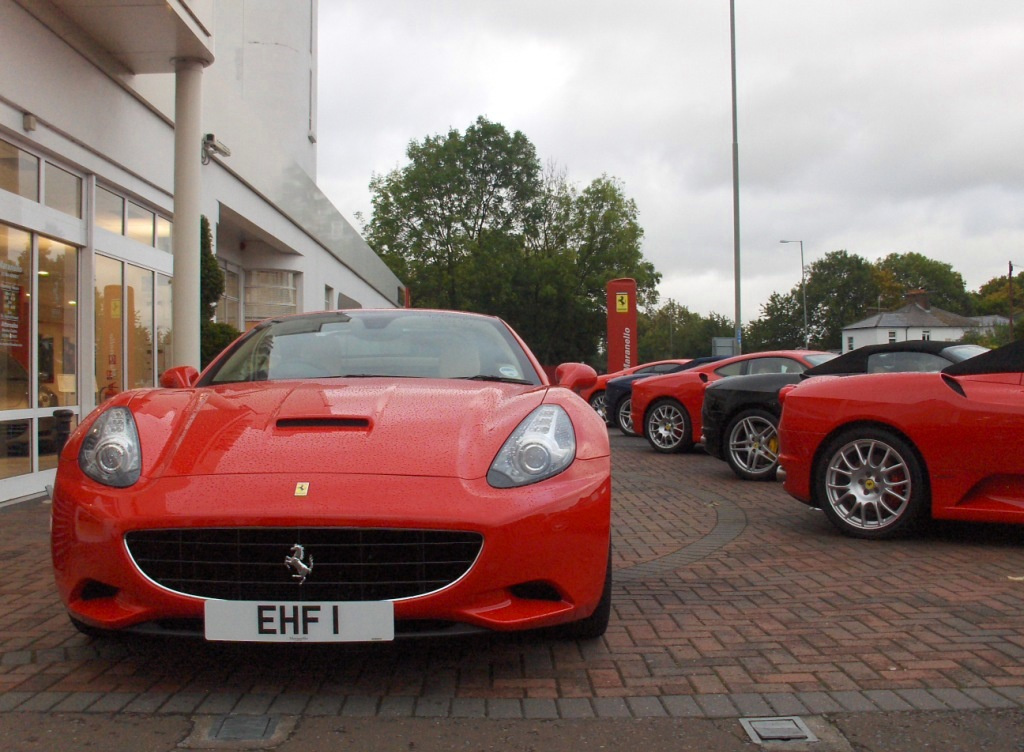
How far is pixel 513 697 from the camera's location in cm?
312

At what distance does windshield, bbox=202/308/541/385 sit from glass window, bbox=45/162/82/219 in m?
5.09

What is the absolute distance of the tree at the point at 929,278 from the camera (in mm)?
110625

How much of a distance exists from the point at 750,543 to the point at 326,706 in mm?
3506

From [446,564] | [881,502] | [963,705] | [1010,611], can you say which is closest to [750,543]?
[881,502]

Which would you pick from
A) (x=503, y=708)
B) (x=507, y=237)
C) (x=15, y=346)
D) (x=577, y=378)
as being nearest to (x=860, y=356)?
(x=577, y=378)

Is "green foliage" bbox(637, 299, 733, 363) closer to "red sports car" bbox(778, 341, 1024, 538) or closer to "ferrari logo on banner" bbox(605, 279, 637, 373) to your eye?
"ferrari logo on banner" bbox(605, 279, 637, 373)

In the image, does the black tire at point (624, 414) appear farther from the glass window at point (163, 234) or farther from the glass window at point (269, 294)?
the glass window at point (269, 294)

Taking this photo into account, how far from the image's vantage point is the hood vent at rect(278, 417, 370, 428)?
3.38m

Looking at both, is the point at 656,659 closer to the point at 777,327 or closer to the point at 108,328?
the point at 108,328

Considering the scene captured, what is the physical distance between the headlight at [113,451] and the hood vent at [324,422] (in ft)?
1.63

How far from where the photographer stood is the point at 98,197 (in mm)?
9797

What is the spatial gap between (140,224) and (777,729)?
33.0ft

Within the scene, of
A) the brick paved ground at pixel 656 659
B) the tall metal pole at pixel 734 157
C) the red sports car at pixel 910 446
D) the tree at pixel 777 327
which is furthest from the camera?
the tree at pixel 777 327

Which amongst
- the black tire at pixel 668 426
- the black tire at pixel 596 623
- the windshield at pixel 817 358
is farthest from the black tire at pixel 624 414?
the black tire at pixel 596 623
